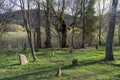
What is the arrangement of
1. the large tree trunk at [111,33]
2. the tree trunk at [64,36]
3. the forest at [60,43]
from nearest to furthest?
the forest at [60,43], the large tree trunk at [111,33], the tree trunk at [64,36]

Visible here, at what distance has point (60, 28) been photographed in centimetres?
3005

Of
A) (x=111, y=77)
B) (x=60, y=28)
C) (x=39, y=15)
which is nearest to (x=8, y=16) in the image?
(x=39, y=15)

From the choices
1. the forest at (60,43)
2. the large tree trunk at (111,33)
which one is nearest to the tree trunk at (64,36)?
the forest at (60,43)

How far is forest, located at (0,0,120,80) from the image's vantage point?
1174 cm

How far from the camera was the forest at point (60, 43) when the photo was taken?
1174cm

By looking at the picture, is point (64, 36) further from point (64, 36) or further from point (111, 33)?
point (111, 33)

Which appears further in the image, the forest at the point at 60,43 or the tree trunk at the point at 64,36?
the tree trunk at the point at 64,36

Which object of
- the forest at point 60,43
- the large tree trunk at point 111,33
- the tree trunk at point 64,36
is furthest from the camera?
the tree trunk at point 64,36

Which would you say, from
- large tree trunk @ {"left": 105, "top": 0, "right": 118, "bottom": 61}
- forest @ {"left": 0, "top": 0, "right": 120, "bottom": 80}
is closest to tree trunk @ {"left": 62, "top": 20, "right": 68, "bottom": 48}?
forest @ {"left": 0, "top": 0, "right": 120, "bottom": 80}

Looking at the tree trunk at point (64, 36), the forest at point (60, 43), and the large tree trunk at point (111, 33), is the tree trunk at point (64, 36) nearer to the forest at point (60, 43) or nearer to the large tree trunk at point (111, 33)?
the forest at point (60, 43)

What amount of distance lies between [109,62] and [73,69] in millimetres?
2836

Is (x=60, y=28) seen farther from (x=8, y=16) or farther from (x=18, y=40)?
(x=18, y=40)

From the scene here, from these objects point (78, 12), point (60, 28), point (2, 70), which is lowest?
point (2, 70)

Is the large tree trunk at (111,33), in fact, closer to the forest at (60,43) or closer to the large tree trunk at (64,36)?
the forest at (60,43)
